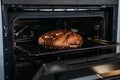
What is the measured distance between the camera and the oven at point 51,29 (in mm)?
859

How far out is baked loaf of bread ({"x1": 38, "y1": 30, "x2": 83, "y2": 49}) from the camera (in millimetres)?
1117

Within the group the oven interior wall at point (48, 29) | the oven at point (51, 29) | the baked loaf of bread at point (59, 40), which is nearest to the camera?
the oven at point (51, 29)

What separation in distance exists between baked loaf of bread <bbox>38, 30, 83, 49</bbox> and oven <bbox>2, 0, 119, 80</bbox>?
0.10 feet

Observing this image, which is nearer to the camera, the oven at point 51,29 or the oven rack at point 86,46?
the oven at point 51,29

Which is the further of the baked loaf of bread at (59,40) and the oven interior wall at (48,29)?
the baked loaf of bread at (59,40)

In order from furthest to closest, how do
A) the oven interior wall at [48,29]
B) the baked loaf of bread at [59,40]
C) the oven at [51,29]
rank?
the baked loaf of bread at [59,40] → the oven interior wall at [48,29] → the oven at [51,29]

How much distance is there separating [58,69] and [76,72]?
81 mm

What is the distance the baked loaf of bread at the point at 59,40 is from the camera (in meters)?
1.12

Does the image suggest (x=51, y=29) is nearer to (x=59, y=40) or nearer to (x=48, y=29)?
(x=48, y=29)

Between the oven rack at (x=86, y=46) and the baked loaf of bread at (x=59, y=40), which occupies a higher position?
the baked loaf of bread at (x=59, y=40)

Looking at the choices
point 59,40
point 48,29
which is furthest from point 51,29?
point 59,40

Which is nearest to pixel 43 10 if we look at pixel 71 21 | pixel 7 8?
pixel 7 8

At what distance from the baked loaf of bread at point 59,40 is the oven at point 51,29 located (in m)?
0.03

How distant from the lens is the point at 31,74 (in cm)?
109
